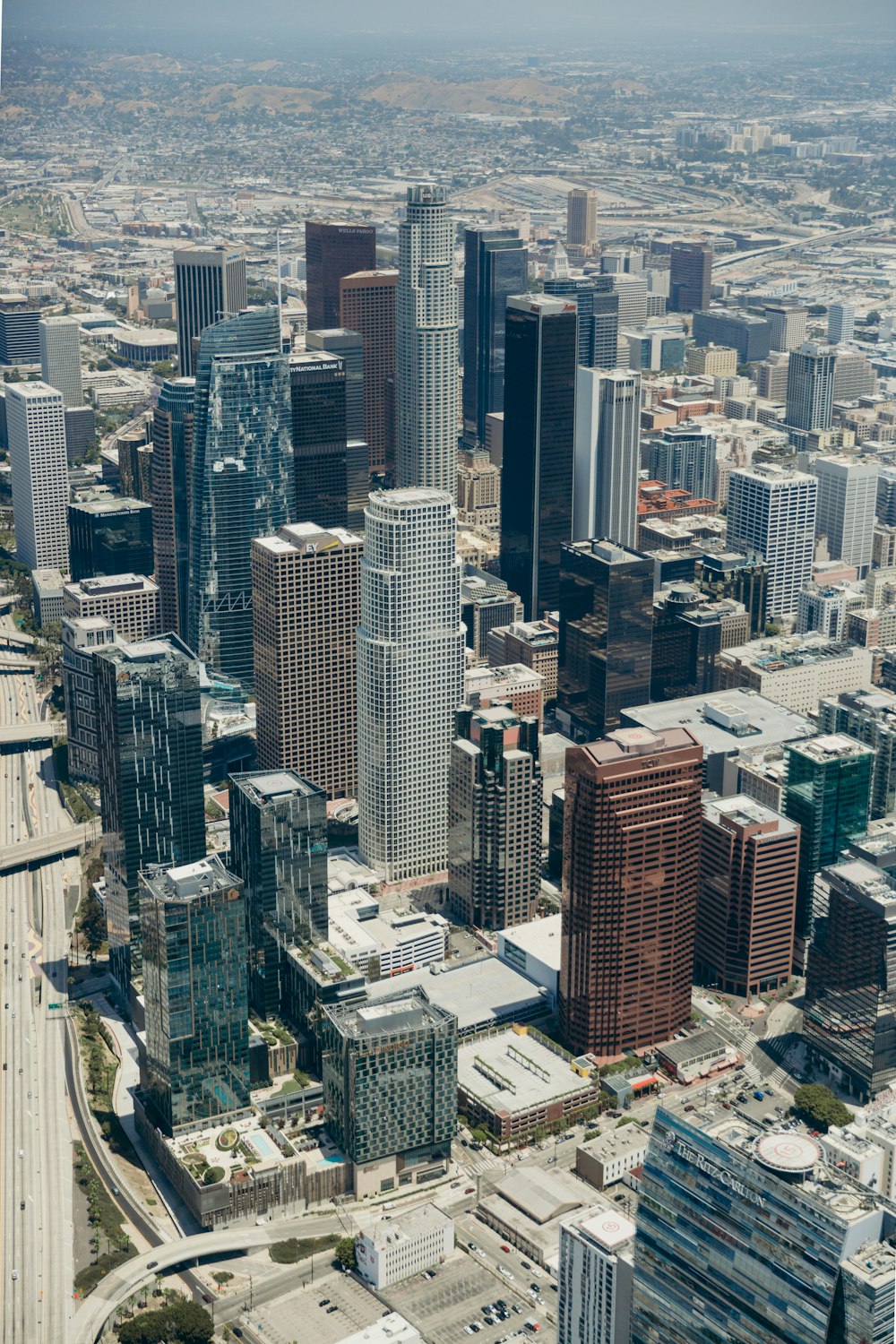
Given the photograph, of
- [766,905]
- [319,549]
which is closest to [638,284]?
[319,549]

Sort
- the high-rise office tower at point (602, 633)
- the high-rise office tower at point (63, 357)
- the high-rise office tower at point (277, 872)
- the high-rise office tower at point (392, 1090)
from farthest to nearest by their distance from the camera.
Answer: the high-rise office tower at point (63, 357) < the high-rise office tower at point (602, 633) < the high-rise office tower at point (277, 872) < the high-rise office tower at point (392, 1090)

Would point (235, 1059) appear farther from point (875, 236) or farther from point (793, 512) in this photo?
point (875, 236)

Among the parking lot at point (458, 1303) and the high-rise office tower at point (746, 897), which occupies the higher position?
the high-rise office tower at point (746, 897)

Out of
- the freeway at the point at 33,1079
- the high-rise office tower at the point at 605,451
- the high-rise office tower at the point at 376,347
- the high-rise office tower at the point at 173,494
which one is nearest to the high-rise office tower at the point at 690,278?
the high-rise office tower at the point at 376,347

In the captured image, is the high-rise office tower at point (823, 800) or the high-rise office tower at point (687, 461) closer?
the high-rise office tower at point (823, 800)

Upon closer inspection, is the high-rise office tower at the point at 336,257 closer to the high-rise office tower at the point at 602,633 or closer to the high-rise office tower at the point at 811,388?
the high-rise office tower at the point at 811,388

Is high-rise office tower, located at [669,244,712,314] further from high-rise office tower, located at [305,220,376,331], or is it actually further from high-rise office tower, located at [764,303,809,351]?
high-rise office tower, located at [305,220,376,331]

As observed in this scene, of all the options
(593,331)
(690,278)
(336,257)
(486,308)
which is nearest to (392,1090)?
(593,331)
